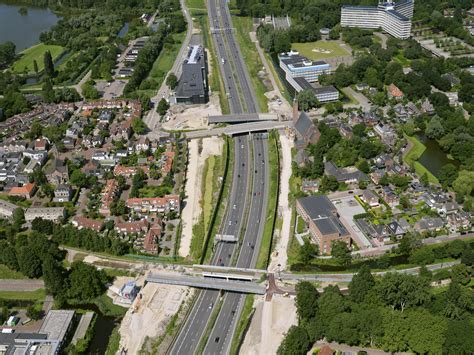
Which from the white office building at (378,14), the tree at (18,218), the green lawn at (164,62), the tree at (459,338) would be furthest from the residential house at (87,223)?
the white office building at (378,14)

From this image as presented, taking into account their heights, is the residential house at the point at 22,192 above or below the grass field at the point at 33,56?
above

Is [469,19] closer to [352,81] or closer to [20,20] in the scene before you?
[352,81]

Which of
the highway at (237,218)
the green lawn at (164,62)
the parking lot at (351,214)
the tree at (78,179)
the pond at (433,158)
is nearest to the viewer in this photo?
the highway at (237,218)

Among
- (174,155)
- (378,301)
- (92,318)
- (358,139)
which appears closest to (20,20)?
(174,155)

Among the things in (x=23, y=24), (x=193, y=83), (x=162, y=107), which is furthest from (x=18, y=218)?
(x=23, y=24)

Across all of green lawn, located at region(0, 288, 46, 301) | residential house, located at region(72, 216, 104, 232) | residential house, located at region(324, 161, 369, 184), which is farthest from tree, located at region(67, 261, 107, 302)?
residential house, located at region(324, 161, 369, 184)

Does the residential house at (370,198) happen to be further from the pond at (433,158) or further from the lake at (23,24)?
the lake at (23,24)

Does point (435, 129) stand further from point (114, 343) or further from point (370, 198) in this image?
point (114, 343)

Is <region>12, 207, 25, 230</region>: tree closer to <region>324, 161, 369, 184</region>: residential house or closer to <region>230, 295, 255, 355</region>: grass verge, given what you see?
<region>230, 295, 255, 355</region>: grass verge
